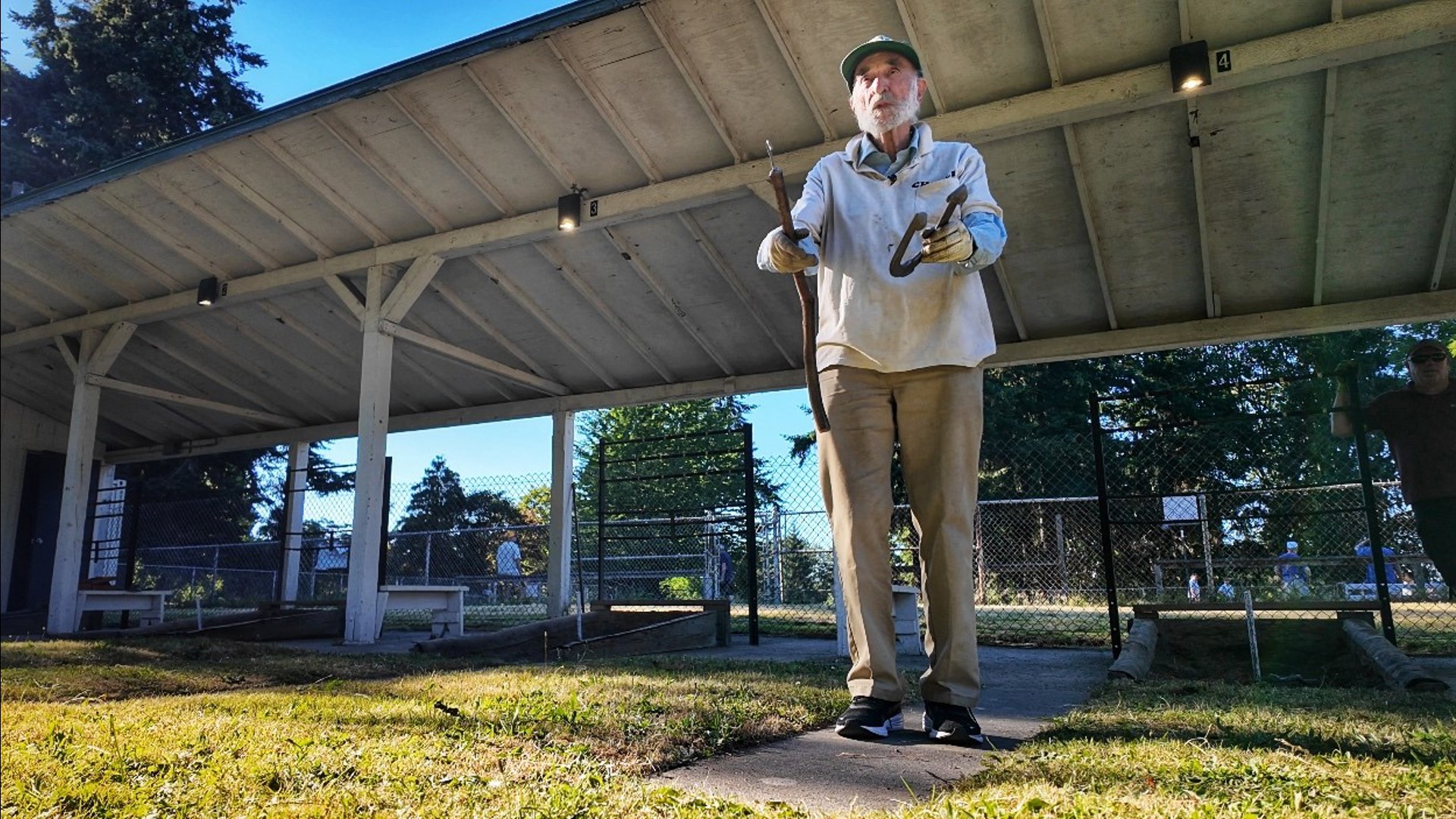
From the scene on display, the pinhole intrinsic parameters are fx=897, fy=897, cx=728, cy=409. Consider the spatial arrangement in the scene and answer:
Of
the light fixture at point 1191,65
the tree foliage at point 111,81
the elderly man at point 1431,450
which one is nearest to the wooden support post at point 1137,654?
the elderly man at point 1431,450

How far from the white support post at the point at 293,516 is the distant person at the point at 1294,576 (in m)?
11.5

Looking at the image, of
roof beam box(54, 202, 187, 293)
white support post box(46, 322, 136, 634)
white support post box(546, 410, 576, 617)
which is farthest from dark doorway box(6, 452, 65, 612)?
white support post box(546, 410, 576, 617)

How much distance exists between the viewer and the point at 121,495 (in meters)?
18.4

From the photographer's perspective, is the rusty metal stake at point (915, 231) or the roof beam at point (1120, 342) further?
the roof beam at point (1120, 342)

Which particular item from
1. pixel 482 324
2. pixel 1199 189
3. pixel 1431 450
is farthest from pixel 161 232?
pixel 1431 450

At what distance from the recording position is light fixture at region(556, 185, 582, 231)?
24.5 feet

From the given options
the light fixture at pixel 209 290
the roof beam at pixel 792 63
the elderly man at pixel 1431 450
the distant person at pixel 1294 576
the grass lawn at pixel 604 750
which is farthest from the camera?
the light fixture at pixel 209 290

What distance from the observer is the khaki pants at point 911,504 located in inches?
96.0

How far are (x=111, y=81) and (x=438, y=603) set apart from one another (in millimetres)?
22421

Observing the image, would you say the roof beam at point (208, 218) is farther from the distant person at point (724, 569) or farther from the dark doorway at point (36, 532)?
the dark doorway at point (36, 532)

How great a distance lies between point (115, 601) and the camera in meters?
11.1

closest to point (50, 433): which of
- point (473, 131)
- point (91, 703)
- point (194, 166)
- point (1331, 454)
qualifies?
point (194, 166)

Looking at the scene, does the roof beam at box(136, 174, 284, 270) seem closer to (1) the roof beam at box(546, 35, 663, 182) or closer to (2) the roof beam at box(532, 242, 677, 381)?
(2) the roof beam at box(532, 242, 677, 381)

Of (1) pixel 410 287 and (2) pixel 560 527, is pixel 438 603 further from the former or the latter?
(1) pixel 410 287
